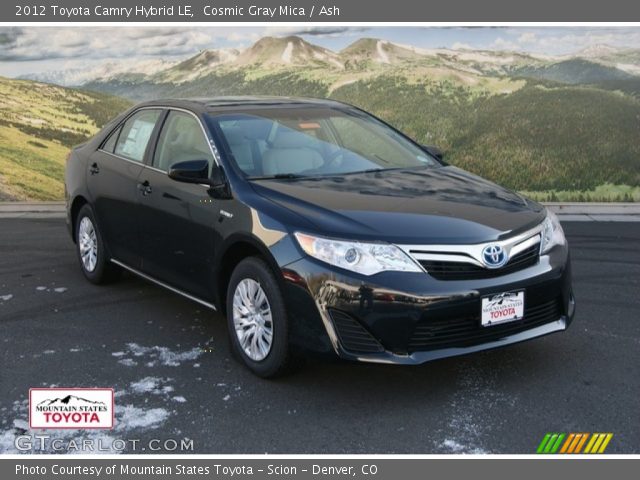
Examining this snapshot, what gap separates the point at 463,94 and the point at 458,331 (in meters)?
8.29

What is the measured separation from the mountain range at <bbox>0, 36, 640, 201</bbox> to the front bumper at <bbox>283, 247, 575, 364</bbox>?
279 inches

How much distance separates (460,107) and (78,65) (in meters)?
5.29

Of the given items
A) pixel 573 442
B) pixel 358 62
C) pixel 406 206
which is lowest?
pixel 573 442

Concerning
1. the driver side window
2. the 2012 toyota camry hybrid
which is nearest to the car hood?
the 2012 toyota camry hybrid

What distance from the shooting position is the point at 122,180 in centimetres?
582

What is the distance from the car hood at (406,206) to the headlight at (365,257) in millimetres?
48

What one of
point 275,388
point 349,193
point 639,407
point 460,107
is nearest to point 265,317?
point 275,388

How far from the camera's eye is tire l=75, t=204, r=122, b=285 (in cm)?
629

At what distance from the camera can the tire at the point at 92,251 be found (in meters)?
6.29

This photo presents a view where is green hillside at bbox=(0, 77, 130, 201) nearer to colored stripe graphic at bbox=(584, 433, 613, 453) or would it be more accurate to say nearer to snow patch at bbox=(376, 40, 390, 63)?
snow patch at bbox=(376, 40, 390, 63)

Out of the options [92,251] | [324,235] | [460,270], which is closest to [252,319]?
[324,235]

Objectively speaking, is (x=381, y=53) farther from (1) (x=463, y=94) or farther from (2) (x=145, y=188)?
(2) (x=145, y=188)

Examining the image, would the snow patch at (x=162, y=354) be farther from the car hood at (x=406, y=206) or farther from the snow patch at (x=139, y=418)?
the car hood at (x=406, y=206)
